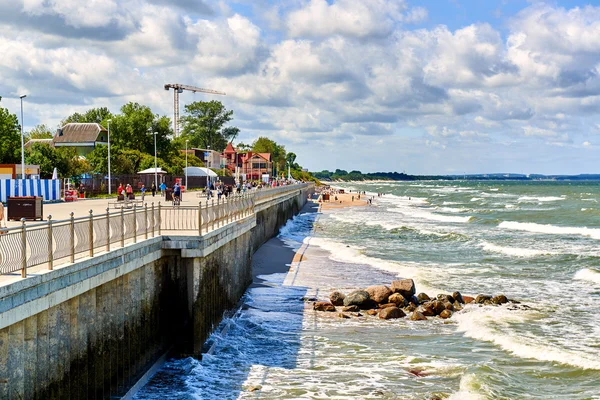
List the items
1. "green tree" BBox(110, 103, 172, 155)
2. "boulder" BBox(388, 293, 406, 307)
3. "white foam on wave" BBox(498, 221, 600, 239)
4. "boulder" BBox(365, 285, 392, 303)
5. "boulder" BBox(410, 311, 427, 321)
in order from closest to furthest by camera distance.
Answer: "boulder" BBox(410, 311, 427, 321)
"boulder" BBox(388, 293, 406, 307)
"boulder" BBox(365, 285, 392, 303)
"white foam on wave" BBox(498, 221, 600, 239)
"green tree" BBox(110, 103, 172, 155)

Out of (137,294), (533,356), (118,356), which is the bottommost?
(533,356)

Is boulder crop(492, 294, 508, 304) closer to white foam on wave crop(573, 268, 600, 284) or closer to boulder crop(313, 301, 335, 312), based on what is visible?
boulder crop(313, 301, 335, 312)

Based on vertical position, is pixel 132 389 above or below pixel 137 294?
below

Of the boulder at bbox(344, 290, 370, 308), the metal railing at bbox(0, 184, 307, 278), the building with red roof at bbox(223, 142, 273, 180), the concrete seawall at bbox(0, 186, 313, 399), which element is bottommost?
the boulder at bbox(344, 290, 370, 308)

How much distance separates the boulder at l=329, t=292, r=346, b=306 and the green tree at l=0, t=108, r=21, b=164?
4756cm

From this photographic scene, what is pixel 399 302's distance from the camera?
973 inches

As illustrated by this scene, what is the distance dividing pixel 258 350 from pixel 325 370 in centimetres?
240

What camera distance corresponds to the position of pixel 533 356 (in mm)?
19109

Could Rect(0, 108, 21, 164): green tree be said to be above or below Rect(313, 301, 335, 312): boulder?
above

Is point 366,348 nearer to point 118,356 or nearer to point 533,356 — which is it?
point 533,356

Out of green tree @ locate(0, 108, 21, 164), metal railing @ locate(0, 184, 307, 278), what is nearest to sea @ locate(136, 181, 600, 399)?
metal railing @ locate(0, 184, 307, 278)

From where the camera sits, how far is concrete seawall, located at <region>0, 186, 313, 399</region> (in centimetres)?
1027

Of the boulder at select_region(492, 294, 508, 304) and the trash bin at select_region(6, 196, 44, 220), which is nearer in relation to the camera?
the trash bin at select_region(6, 196, 44, 220)

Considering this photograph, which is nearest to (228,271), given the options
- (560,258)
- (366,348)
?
(366,348)
